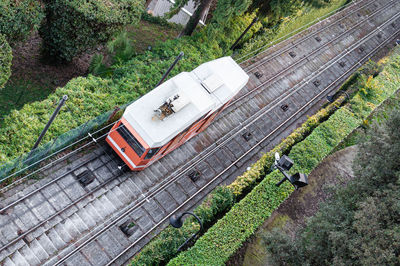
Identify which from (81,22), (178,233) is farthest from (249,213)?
(81,22)

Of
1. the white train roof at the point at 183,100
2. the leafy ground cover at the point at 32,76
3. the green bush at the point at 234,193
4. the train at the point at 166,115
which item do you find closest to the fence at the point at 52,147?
the train at the point at 166,115

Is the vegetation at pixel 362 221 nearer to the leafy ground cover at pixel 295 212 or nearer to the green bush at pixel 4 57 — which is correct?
the leafy ground cover at pixel 295 212

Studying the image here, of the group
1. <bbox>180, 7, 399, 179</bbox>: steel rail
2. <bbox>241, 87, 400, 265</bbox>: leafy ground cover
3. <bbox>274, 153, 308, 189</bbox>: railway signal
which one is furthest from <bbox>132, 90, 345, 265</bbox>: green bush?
<bbox>180, 7, 399, 179</bbox>: steel rail

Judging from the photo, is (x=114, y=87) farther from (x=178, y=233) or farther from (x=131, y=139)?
(x=178, y=233)

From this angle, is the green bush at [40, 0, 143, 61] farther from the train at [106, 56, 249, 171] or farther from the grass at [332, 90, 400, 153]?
the grass at [332, 90, 400, 153]

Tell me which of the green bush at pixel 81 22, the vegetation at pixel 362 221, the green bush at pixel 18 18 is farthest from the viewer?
the green bush at pixel 81 22

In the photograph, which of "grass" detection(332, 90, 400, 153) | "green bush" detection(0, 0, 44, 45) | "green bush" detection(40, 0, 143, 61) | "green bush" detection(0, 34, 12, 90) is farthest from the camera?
"grass" detection(332, 90, 400, 153)
